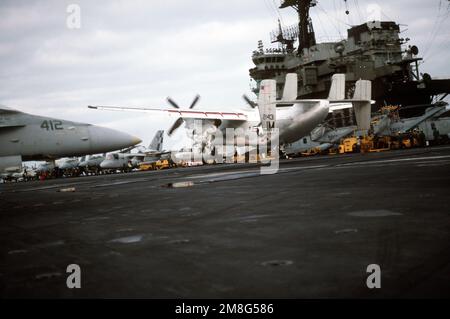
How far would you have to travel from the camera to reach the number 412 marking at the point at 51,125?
14781 millimetres

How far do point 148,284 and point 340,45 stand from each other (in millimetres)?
59422

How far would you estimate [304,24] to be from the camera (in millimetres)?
65312

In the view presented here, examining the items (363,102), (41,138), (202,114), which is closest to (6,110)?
(41,138)

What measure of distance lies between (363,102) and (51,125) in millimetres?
24158

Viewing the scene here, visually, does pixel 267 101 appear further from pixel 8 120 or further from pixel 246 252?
pixel 246 252

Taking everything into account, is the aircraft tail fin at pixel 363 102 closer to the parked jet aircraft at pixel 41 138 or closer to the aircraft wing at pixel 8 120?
the parked jet aircraft at pixel 41 138

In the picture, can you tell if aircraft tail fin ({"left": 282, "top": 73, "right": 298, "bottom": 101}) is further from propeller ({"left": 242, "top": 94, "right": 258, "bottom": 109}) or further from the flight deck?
the flight deck

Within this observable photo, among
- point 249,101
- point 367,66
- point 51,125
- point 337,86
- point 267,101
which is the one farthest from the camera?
point 367,66

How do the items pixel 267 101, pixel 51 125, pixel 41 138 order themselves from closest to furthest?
pixel 41 138, pixel 51 125, pixel 267 101

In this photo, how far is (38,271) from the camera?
9.34ft

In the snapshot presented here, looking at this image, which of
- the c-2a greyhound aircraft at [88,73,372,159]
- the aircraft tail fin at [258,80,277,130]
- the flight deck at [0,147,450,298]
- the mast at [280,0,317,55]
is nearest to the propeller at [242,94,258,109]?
the c-2a greyhound aircraft at [88,73,372,159]

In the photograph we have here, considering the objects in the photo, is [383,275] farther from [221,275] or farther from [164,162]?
[164,162]

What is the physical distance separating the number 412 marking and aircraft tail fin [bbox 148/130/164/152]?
186ft

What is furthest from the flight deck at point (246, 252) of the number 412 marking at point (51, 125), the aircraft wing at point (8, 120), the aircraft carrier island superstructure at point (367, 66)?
the aircraft carrier island superstructure at point (367, 66)
